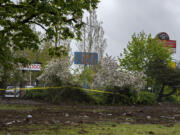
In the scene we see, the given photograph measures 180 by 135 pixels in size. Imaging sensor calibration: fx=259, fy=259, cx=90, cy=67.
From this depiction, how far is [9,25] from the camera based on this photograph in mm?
10625

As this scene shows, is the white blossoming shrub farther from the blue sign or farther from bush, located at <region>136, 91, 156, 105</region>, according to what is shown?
the blue sign

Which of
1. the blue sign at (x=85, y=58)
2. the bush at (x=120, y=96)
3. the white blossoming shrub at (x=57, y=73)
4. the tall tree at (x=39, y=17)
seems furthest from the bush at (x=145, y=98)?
the tall tree at (x=39, y=17)

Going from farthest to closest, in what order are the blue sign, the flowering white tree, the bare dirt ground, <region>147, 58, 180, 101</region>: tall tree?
the blue sign
<region>147, 58, 180, 101</region>: tall tree
the flowering white tree
the bare dirt ground

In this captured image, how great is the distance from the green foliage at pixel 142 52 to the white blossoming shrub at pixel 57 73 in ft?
60.4

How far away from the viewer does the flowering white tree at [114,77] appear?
837 inches

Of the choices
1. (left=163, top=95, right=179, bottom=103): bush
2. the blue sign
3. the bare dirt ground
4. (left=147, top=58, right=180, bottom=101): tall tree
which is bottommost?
(left=163, top=95, right=179, bottom=103): bush

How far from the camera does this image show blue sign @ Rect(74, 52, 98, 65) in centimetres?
3175

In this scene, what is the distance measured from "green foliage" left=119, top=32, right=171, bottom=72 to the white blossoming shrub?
1840 cm

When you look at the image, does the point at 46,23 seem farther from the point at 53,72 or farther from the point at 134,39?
the point at 134,39

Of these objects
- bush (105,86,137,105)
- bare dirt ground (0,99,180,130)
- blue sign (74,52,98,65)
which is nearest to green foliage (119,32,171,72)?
blue sign (74,52,98,65)

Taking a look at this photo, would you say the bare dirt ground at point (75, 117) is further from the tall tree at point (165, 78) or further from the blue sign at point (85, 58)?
the blue sign at point (85, 58)

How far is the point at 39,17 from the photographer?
35.5ft

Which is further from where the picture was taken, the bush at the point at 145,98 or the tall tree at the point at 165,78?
the tall tree at the point at 165,78

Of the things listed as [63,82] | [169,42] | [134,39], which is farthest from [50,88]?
[169,42]
